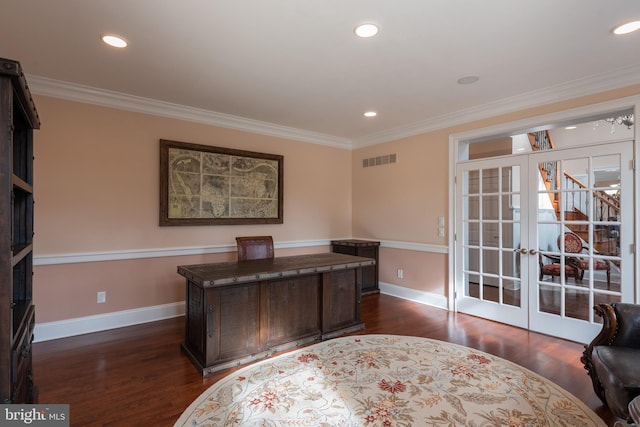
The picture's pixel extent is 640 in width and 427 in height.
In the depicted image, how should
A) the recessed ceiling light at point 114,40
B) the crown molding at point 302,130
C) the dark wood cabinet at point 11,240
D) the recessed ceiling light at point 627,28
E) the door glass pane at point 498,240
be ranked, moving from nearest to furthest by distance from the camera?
the dark wood cabinet at point 11,240 < the recessed ceiling light at point 627,28 < the recessed ceiling light at point 114,40 < the crown molding at point 302,130 < the door glass pane at point 498,240

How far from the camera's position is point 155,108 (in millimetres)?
3855

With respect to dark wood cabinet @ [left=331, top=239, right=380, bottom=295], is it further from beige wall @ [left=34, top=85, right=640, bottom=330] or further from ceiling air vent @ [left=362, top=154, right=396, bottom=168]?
ceiling air vent @ [left=362, top=154, right=396, bottom=168]

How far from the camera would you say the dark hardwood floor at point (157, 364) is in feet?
7.08

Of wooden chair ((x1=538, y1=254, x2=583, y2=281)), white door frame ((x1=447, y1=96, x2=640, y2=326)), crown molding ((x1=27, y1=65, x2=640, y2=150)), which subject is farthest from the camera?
wooden chair ((x1=538, y1=254, x2=583, y2=281))

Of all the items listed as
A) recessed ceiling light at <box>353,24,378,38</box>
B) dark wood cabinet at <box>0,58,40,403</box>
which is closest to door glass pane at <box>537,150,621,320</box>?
recessed ceiling light at <box>353,24,378,38</box>

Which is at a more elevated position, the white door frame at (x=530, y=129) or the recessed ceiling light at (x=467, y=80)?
the recessed ceiling light at (x=467, y=80)

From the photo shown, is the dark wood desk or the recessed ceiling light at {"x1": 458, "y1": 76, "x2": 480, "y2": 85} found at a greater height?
the recessed ceiling light at {"x1": 458, "y1": 76, "x2": 480, "y2": 85}

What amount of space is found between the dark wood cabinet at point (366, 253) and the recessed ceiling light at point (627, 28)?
3.59 m

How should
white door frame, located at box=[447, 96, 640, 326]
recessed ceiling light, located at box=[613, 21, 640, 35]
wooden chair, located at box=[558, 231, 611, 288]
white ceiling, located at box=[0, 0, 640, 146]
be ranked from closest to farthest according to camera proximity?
1. white ceiling, located at box=[0, 0, 640, 146]
2. recessed ceiling light, located at box=[613, 21, 640, 35]
3. white door frame, located at box=[447, 96, 640, 326]
4. wooden chair, located at box=[558, 231, 611, 288]

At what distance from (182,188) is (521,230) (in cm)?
411

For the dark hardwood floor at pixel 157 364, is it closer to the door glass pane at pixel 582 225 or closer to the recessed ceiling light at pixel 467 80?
the door glass pane at pixel 582 225

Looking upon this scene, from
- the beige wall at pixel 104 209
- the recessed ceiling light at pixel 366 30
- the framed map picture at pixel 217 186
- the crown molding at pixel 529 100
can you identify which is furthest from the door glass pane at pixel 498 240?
the beige wall at pixel 104 209

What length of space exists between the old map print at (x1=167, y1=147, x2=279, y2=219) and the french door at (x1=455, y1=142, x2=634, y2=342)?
2.69 m

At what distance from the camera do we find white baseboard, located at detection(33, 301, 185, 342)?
3.26 m
